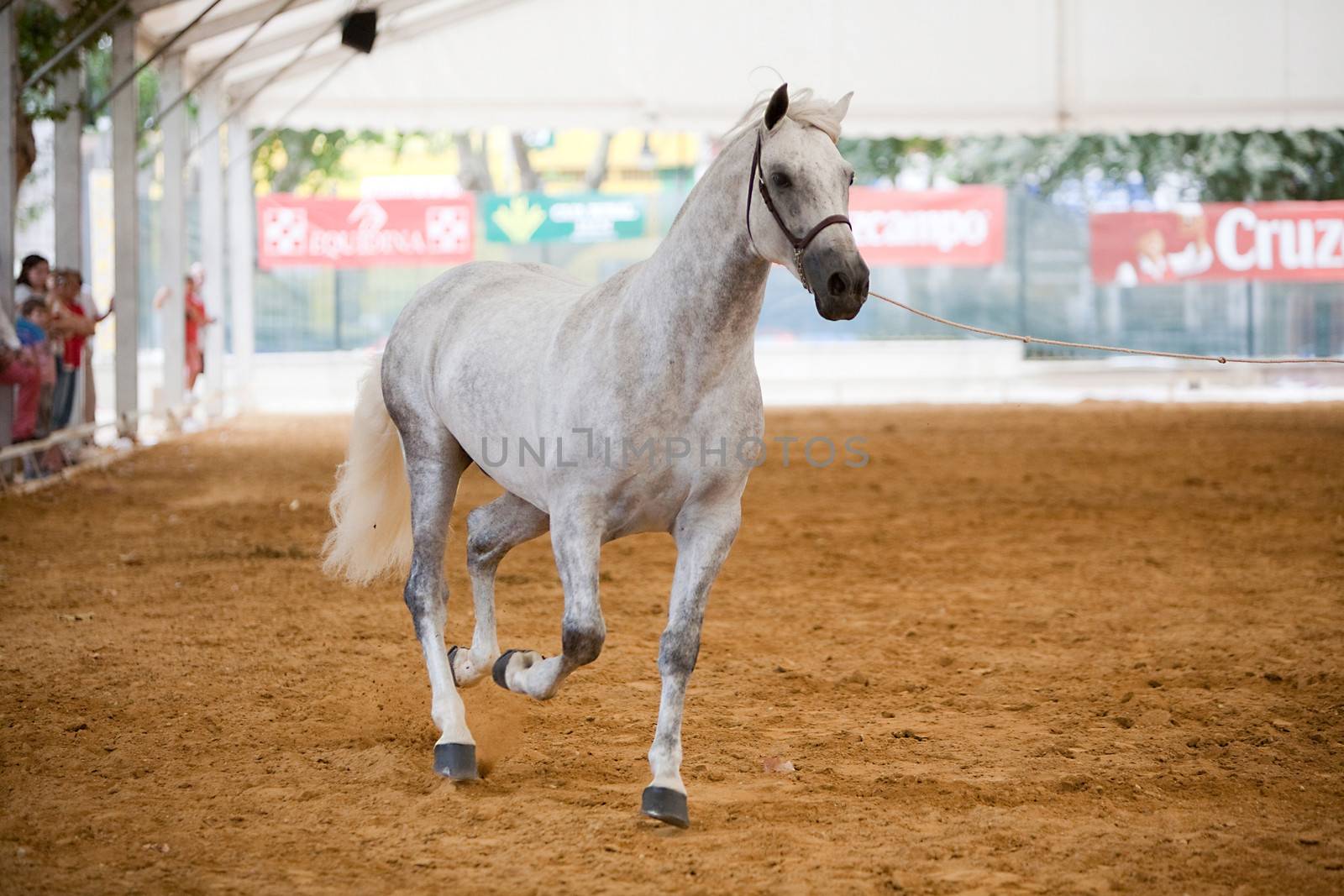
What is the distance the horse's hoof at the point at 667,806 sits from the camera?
3.61m

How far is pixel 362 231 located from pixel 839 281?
19.1 meters

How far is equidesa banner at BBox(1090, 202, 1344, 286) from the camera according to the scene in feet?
71.1

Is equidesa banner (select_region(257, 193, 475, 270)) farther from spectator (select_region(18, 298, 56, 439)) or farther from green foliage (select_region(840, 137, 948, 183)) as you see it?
green foliage (select_region(840, 137, 948, 183))

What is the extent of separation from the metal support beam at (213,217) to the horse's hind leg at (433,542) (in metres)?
13.3

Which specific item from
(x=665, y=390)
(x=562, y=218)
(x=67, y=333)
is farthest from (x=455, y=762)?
(x=562, y=218)

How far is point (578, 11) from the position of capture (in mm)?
17047

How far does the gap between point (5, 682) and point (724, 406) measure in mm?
3047

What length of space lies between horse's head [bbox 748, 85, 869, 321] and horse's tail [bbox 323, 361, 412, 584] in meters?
2.04

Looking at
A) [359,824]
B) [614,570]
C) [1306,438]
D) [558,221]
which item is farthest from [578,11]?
[359,824]

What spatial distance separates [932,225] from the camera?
22.1m

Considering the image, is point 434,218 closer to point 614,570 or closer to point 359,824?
point 614,570

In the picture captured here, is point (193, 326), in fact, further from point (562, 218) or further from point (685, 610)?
point (685, 610)

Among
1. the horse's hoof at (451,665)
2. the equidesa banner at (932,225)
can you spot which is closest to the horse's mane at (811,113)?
the horse's hoof at (451,665)

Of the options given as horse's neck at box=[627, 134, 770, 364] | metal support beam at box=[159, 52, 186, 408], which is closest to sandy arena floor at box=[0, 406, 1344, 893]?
horse's neck at box=[627, 134, 770, 364]
